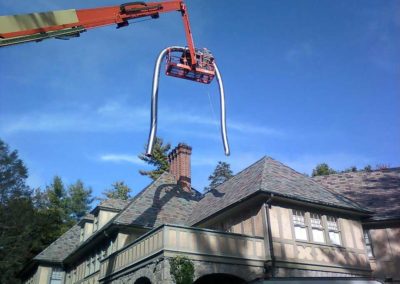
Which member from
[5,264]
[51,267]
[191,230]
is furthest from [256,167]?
[5,264]

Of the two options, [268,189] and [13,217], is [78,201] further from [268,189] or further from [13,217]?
[268,189]

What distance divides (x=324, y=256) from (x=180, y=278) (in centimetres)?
735

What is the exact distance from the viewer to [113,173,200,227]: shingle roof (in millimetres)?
22609

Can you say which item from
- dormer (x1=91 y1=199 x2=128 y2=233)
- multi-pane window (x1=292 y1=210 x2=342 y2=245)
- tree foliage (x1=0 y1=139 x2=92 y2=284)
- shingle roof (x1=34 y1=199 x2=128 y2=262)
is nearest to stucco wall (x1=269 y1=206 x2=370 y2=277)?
multi-pane window (x1=292 y1=210 x2=342 y2=245)

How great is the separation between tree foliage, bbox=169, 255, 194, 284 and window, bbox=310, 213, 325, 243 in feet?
21.8

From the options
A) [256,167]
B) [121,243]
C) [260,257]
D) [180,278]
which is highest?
[256,167]

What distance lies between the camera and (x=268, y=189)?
59.3 feet

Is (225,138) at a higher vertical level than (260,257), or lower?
higher

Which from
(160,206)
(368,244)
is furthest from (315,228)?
(160,206)

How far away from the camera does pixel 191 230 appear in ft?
53.4

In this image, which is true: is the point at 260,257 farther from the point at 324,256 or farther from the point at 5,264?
the point at 5,264

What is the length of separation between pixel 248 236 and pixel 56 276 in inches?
771

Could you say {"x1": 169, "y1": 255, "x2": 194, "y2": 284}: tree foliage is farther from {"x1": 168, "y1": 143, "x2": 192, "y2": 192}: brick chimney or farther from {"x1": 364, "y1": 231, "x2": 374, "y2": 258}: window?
{"x1": 168, "y1": 143, "x2": 192, "y2": 192}: brick chimney

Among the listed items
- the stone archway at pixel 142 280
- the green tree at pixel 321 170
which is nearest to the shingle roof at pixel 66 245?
the stone archway at pixel 142 280
